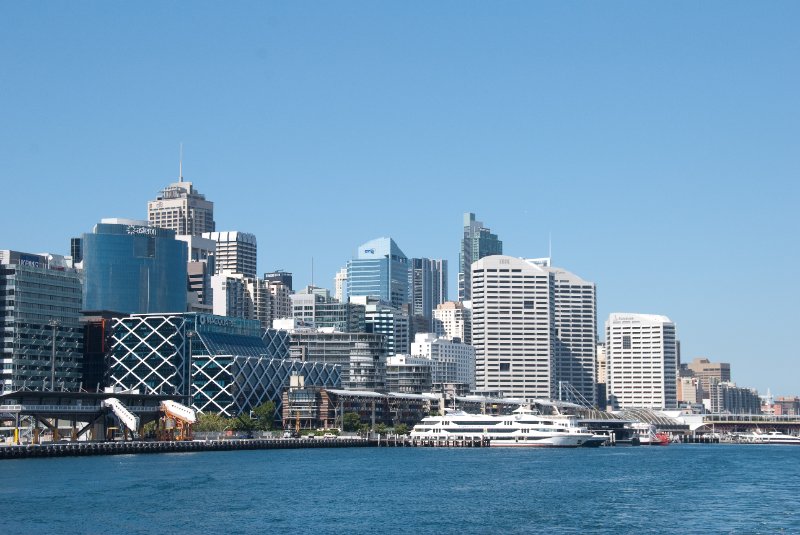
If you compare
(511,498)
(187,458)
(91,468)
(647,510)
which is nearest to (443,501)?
(511,498)

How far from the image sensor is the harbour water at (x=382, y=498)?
107m

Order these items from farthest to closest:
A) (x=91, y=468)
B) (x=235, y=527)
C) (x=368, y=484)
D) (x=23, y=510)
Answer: (x=91, y=468) < (x=368, y=484) < (x=23, y=510) < (x=235, y=527)

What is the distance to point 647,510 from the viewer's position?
119 meters

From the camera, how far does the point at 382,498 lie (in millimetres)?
129250

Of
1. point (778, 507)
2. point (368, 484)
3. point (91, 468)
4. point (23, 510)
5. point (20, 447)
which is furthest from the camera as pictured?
point (20, 447)

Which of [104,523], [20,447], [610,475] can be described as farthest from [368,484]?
[20,447]

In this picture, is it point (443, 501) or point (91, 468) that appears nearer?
point (443, 501)

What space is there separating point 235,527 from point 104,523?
1000cm

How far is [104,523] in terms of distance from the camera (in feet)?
349

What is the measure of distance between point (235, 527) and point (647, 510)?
36.1 meters

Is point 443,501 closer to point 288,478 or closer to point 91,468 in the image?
point 288,478

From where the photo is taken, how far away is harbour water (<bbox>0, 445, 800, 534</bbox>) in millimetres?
107062

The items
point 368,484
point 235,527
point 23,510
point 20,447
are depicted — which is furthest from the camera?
point 20,447

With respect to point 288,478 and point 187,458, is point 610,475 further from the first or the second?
point 187,458
